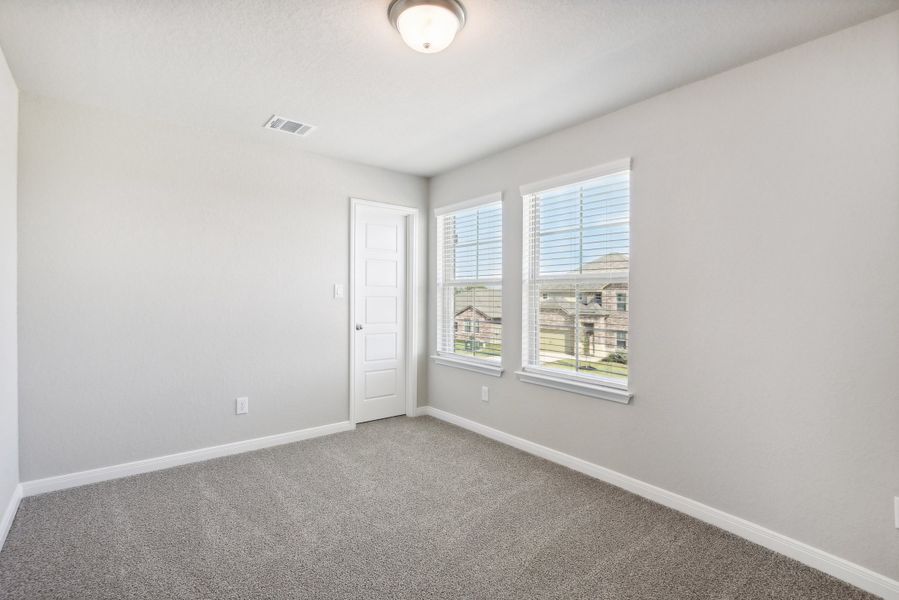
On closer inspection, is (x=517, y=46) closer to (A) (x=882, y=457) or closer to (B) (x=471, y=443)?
(A) (x=882, y=457)

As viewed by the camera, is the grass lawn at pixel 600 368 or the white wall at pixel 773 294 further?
the grass lawn at pixel 600 368

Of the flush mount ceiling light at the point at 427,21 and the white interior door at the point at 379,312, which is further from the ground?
the flush mount ceiling light at the point at 427,21

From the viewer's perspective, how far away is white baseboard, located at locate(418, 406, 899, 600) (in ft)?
6.21

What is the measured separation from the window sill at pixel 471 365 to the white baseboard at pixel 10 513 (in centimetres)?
308

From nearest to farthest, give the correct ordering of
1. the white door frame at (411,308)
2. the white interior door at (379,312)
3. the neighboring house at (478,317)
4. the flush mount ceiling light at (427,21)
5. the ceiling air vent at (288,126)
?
1. the flush mount ceiling light at (427,21)
2. the ceiling air vent at (288,126)
3. the neighboring house at (478,317)
4. the white interior door at (379,312)
5. the white door frame at (411,308)

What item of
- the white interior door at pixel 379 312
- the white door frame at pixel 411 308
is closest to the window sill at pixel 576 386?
the white door frame at pixel 411 308

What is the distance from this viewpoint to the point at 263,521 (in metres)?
2.41

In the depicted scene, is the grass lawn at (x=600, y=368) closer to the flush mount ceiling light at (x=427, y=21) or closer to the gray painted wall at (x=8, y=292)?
the flush mount ceiling light at (x=427, y=21)

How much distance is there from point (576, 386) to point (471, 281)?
1442mm

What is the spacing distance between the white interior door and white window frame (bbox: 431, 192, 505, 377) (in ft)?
1.18

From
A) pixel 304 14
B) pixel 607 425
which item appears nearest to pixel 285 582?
pixel 607 425

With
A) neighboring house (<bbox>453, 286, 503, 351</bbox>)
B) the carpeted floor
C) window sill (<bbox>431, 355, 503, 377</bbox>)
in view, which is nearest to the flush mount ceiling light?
neighboring house (<bbox>453, 286, 503, 351</bbox>)

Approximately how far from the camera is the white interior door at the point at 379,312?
165 inches

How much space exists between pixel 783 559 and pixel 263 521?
8.66 ft
